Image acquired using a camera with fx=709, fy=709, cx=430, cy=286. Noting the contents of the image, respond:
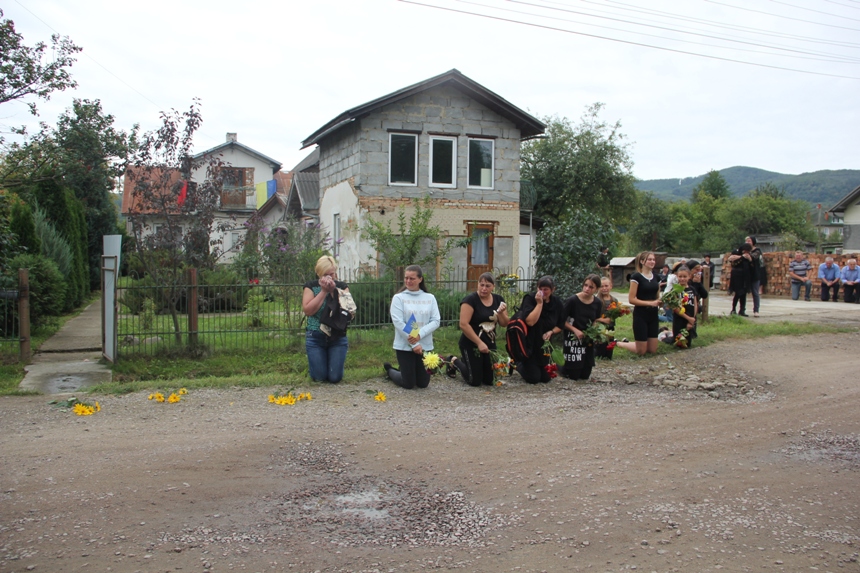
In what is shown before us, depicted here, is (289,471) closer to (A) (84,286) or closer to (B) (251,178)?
(A) (84,286)

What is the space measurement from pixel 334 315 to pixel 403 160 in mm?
13258

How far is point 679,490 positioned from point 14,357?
9.29 m

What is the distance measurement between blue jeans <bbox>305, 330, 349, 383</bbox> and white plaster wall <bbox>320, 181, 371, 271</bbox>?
38.6 ft

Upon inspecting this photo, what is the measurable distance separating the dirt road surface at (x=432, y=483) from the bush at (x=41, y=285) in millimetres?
5626

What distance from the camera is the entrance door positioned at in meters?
22.3

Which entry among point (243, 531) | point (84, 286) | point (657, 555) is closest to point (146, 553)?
point (243, 531)

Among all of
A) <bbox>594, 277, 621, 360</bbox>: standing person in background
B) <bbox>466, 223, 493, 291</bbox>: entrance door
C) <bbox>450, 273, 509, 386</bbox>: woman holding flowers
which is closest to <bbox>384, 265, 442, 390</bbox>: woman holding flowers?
<bbox>450, 273, 509, 386</bbox>: woman holding flowers

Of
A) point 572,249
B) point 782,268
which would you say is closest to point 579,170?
point 782,268

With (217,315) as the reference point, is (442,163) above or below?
above

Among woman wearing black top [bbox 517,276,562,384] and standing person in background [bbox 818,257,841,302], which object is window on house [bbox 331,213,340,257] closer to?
woman wearing black top [bbox 517,276,562,384]

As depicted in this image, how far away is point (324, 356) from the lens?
9.23 m

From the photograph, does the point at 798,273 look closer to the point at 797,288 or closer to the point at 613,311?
the point at 797,288

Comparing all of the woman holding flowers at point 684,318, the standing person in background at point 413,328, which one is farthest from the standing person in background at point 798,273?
the standing person in background at point 413,328

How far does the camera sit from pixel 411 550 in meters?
4.29
